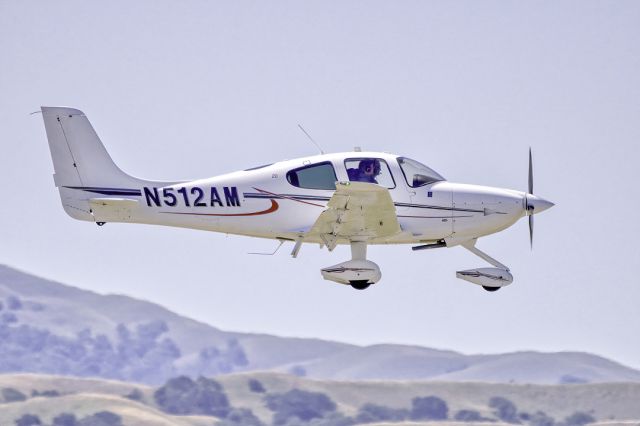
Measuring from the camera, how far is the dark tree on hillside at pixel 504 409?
364ft

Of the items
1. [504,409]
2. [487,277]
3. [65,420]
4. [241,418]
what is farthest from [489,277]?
[241,418]

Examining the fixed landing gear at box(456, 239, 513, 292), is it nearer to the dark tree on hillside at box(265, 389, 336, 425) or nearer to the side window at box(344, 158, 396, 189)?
the side window at box(344, 158, 396, 189)

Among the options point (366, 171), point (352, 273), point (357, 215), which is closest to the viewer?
point (357, 215)

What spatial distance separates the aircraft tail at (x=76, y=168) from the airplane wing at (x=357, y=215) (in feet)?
13.1

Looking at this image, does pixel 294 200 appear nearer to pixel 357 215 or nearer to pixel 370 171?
pixel 357 215

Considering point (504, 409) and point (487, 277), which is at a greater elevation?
point (504, 409)

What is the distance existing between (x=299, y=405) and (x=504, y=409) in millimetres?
17635

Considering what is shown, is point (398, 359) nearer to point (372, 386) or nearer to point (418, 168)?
point (372, 386)

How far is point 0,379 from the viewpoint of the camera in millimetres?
118438

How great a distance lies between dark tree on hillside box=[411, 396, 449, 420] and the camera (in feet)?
370

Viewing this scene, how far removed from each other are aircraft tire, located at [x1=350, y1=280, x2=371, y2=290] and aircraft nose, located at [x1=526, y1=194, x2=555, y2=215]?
12.7ft

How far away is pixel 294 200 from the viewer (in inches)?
1092

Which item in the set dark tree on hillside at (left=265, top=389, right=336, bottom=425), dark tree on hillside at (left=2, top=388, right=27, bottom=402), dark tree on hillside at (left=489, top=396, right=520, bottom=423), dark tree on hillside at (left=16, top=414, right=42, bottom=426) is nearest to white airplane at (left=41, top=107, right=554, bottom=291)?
dark tree on hillside at (left=16, top=414, right=42, bottom=426)

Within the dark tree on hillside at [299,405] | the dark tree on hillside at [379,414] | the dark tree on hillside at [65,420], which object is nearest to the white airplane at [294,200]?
the dark tree on hillside at [65,420]
